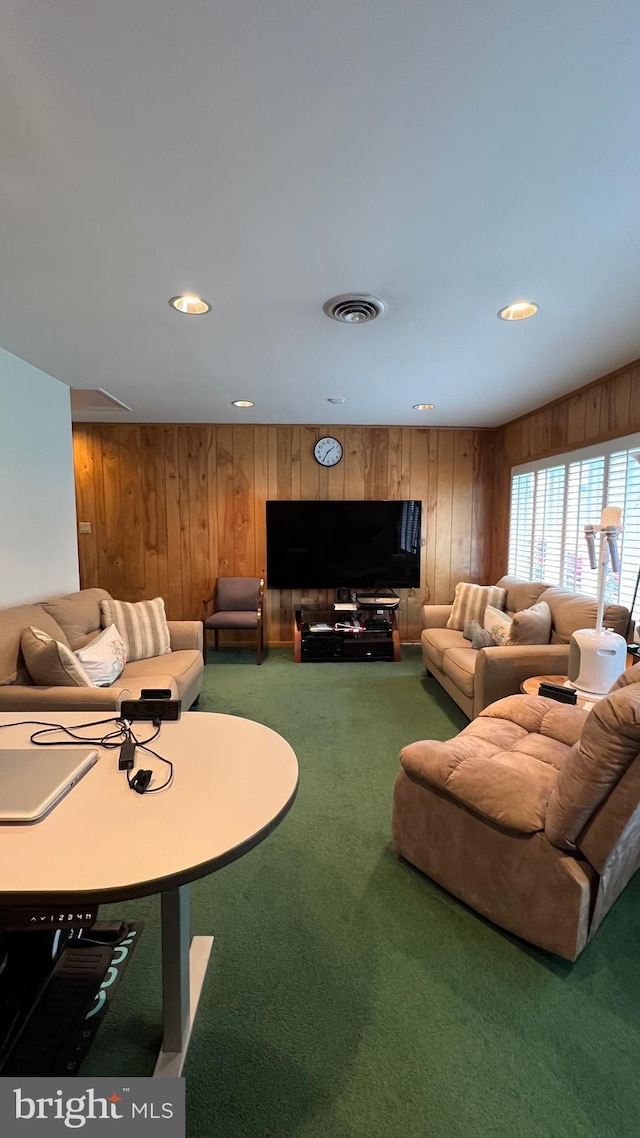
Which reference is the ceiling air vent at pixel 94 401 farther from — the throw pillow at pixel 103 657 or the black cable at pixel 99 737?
the black cable at pixel 99 737

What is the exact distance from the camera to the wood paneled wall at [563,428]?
3.03 m

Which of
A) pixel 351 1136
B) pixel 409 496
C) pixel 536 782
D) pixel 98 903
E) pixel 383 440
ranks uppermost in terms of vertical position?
pixel 383 440

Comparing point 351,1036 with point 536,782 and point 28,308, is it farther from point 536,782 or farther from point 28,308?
point 28,308

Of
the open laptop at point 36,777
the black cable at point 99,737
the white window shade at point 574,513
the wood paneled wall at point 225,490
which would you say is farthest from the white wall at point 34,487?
the white window shade at point 574,513

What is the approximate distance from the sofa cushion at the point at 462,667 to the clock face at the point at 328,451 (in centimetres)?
248

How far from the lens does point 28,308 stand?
2211mm

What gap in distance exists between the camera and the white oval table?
762 millimetres

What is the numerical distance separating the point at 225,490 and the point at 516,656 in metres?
3.38

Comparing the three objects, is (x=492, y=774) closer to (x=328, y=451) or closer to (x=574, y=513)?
(x=574, y=513)

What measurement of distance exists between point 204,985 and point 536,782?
4.02 ft

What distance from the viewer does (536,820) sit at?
146cm

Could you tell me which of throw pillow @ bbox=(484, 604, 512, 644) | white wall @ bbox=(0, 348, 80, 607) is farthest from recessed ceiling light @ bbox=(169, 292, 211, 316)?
throw pillow @ bbox=(484, 604, 512, 644)

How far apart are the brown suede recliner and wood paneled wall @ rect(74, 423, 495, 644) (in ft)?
11.3

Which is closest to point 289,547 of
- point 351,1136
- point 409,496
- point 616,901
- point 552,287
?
point 409,496
